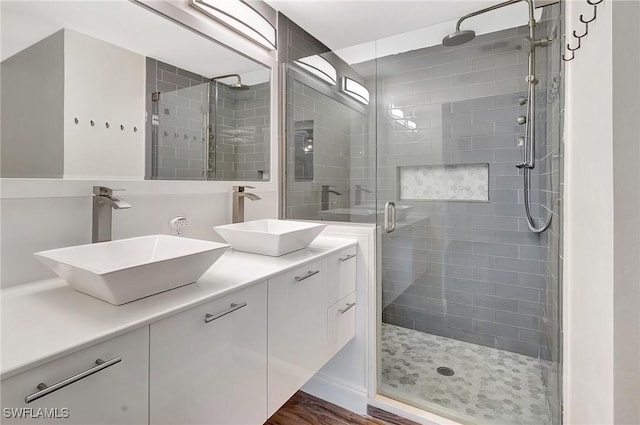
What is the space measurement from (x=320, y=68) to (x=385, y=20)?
53 cm

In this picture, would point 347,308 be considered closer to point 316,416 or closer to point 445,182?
point 316,416

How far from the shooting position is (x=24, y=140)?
1.04 m

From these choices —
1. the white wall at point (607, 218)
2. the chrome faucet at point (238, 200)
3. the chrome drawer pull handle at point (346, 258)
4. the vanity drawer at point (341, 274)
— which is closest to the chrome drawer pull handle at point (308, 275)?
the vanity drawer at point (341, 274)

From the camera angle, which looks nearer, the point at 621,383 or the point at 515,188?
the point at 621,383

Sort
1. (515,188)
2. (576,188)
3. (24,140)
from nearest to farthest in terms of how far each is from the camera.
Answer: (24,140) < (576,188) < (515,188)

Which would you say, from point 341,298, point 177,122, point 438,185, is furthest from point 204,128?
point 438,185

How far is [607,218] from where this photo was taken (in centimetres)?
83

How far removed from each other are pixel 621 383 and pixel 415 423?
1225mm

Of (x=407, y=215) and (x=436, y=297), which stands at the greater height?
(x=407, y=215)

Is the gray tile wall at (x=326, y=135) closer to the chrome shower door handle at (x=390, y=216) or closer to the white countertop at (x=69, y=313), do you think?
the chrome shower door handle at (x=390, y=216)

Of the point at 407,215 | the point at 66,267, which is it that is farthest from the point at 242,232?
the point at 407,215

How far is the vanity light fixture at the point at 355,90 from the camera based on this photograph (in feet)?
7.55

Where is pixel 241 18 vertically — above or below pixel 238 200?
above

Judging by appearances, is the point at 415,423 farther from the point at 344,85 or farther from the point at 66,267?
the point at 344,85
